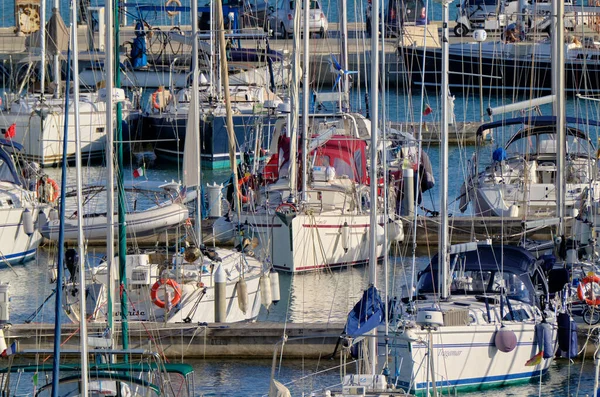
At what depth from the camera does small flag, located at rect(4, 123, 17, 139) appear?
40.0 m

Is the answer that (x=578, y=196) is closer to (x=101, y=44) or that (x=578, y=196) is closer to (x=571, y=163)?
(x=571, y=163)

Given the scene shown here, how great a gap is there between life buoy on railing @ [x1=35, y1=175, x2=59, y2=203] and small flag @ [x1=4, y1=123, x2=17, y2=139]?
15.0ft

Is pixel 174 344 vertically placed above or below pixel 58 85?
below

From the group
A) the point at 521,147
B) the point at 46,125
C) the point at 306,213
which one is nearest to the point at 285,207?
the point at 306,213

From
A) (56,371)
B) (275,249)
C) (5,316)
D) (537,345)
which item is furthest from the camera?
(275,249)

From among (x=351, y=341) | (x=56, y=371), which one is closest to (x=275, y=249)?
(x=351, y=341)

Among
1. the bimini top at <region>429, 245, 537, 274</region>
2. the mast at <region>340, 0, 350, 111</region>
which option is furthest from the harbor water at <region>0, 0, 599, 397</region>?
the mast at <region>340, 0, 350, 111</region>

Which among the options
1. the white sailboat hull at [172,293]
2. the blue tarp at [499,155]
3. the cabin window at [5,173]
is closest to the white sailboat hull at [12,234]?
the cabin window at [5,173]

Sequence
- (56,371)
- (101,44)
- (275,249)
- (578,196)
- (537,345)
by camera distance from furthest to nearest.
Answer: (101,44)
(578,196)
(275,249)
(537,345)
(56,371)

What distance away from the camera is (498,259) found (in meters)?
24.5

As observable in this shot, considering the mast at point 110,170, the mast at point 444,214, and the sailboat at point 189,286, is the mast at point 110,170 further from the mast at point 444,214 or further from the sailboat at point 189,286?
the mast at point 444,214

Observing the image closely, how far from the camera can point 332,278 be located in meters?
31.3

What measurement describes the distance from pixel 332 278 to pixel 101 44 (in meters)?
30.5

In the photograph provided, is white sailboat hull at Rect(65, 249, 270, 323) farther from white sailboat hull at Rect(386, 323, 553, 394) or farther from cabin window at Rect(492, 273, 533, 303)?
white sailboat hull at Rect(386, 323, 553, 394)
